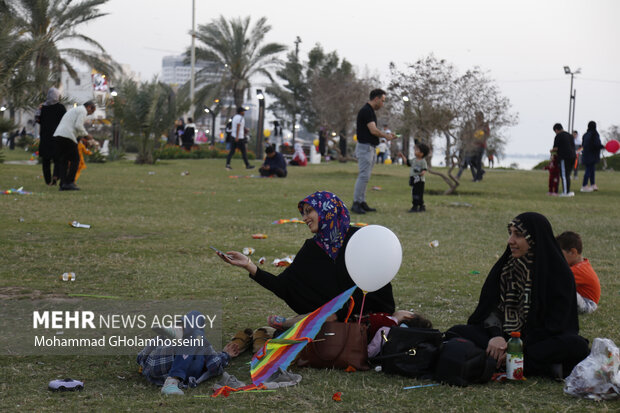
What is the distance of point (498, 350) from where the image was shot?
152 inches

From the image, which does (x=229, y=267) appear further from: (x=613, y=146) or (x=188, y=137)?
(x=188, y=137)

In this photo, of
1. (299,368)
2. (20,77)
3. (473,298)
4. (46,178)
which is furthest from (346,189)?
(299,368)

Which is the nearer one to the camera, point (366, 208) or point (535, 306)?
point (535, 306)

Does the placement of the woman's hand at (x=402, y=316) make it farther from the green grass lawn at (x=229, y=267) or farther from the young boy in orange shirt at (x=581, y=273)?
the young boy in orange shirt at (x=581, y=273)

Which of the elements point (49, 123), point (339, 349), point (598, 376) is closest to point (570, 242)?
point (598, 376)

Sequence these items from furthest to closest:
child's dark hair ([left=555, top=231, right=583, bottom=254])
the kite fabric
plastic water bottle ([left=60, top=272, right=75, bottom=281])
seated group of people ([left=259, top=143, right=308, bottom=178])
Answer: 1. seated group of people ([left=259, top=143, right=308, bottom=178])
2. plastic water bottle ([left=60, top=272, right=75, bottom=281])
3. child's dark hair ([left=555, top=231, right=583, bottom=254])
4. the kite fabric

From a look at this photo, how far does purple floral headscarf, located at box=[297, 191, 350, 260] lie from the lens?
441 centimetres

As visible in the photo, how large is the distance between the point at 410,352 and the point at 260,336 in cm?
99

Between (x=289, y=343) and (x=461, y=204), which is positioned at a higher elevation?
(x=461, y=204)

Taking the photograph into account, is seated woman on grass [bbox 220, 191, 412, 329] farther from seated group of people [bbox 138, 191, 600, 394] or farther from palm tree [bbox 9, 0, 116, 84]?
palm tree [bbox 9, 0, 116, 84]

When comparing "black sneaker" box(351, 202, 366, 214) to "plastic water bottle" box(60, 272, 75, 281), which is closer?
"plastic water bottle" box(60, 272, 75, 281)

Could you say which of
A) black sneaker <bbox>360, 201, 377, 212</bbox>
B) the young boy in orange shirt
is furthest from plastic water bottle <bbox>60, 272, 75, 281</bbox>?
black sneaker <bbox>360, 201, 377, 212</bbox>

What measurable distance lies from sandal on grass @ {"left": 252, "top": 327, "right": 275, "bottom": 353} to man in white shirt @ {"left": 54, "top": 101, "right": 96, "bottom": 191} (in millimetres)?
9439

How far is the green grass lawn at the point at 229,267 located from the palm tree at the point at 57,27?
40.0 feet
